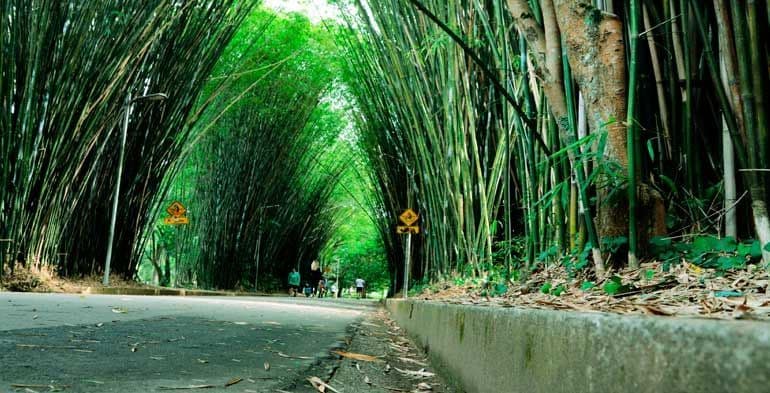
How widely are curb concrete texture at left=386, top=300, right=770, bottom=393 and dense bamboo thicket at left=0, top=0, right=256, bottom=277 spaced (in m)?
5.98

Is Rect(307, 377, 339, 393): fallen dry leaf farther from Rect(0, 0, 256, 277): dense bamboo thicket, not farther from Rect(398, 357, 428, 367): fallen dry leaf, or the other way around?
Rect(0, 0, 256, 277): dense bamboo thicket

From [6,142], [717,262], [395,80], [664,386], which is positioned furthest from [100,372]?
[6,142]

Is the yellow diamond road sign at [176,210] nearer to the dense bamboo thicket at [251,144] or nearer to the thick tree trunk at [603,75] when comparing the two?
the dense bamboo thicket at [251,144]

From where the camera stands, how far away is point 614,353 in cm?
73

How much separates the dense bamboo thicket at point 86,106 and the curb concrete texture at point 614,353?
598 cm

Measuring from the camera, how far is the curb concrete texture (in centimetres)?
50

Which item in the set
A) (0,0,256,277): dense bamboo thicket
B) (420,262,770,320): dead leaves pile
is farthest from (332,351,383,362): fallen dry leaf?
(0,0,256,277): dense bamboo thicket

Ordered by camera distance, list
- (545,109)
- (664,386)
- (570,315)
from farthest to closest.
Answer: (545,109)
(570,315)
(664,386)

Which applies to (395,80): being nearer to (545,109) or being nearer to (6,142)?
(545,109)

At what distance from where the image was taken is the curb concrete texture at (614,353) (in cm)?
50

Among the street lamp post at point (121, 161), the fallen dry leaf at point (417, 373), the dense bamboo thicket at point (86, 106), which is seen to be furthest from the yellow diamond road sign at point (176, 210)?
the fallen dry leaf at point (417, 373)

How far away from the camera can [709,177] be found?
1.88m

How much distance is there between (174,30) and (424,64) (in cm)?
389

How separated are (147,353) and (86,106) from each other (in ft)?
18.3
